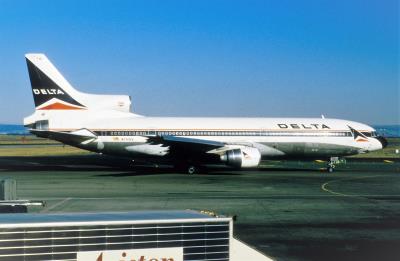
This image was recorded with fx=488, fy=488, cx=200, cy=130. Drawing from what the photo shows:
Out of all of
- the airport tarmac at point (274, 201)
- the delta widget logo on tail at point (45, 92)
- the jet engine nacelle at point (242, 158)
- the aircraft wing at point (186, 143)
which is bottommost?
the airport tarmac at point (274, 201)

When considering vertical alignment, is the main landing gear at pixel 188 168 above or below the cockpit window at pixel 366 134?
below

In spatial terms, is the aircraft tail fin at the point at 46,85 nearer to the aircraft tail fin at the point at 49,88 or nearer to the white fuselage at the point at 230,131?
the aircraft tail fin at the point at 49,88

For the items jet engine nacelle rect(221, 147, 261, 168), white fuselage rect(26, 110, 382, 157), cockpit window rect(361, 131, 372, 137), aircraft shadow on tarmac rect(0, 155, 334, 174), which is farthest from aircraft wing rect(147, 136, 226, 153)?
cockpit window rect(361, 131, 372, 137)

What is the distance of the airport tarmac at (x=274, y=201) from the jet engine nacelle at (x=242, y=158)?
104cm

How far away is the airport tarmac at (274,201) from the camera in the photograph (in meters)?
14.2

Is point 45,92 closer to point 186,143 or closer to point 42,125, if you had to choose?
point 42,125

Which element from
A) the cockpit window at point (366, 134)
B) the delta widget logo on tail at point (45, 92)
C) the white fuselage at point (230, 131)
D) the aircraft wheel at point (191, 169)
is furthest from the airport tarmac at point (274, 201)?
the delta widget logo on tail at point (45, 92)

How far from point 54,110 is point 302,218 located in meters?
24.3

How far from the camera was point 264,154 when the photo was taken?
127ft

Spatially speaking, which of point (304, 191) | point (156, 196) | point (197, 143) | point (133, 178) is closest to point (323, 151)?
point (197, 143)

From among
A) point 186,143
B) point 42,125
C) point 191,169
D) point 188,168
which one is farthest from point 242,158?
point 42,125

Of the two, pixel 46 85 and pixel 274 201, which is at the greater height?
pixel 46 85

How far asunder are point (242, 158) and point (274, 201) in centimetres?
1165

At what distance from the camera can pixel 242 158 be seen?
34.4m
